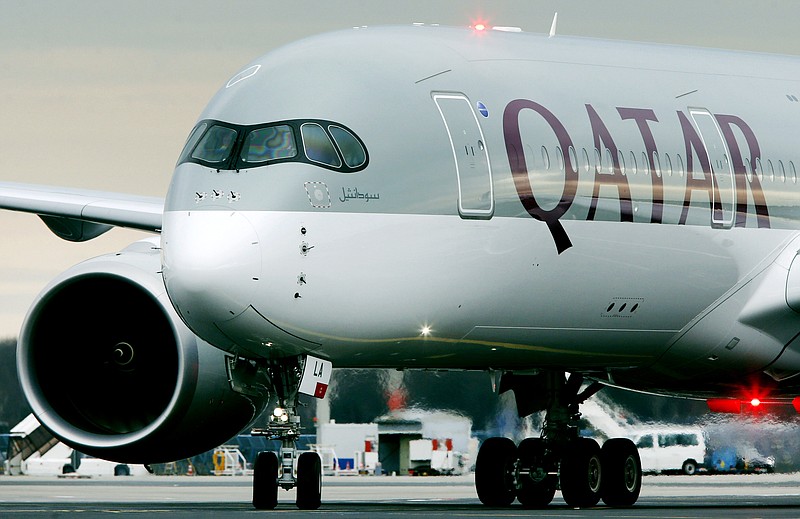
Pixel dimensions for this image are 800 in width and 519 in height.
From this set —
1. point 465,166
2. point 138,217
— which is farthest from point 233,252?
point 138,217

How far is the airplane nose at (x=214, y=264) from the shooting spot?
47.1ft

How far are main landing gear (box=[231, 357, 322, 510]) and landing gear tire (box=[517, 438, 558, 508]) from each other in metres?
3.83

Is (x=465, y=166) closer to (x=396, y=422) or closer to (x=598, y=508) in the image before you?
(x=598, y=508)

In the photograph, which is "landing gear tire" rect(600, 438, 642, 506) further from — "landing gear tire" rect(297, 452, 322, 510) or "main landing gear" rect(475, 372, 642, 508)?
"landing gear tire" rect(297, 452, 322, 510)

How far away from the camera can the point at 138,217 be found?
18.8 m

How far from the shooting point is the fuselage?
14.7 meters

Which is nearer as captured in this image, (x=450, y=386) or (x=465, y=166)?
(x=465, y=166)

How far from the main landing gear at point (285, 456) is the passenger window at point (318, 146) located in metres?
1.70

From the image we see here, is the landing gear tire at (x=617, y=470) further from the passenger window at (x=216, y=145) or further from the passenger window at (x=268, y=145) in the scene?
the passenger window at (x=216, y=145)

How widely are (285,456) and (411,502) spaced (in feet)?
17.6

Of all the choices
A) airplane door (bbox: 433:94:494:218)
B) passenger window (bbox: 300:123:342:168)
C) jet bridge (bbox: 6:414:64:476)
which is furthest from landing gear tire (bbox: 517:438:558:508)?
jet bridge (bbox: 6:414:64:476)

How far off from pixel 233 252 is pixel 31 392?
3749 millimetres

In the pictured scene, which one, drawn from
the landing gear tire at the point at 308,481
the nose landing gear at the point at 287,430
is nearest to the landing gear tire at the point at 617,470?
the nose landing gear at the point at 287,430

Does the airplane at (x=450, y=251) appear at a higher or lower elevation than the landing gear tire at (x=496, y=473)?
higher
